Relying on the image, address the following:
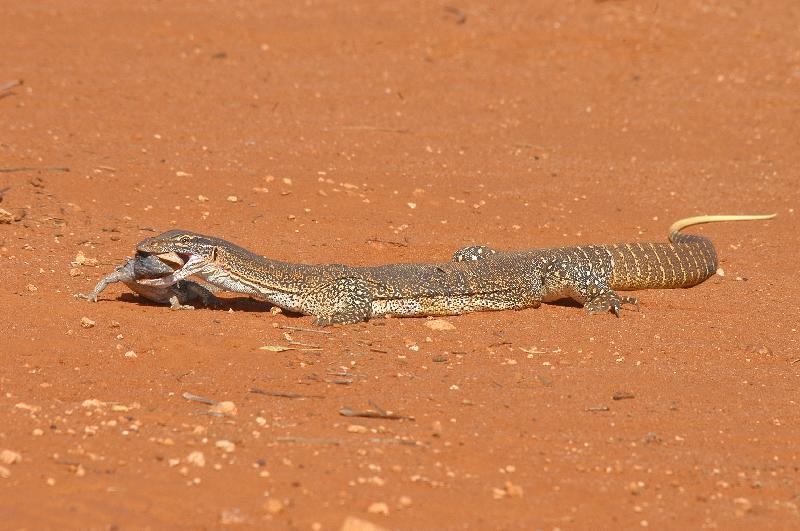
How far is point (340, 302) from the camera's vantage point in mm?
10430

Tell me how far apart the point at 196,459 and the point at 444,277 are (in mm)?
4382

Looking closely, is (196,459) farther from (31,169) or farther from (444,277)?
(31,169)

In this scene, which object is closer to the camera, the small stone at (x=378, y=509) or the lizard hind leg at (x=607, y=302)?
the small stone at (x=378, y=509)

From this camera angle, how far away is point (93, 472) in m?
6.85

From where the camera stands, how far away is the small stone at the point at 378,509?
6594 mm

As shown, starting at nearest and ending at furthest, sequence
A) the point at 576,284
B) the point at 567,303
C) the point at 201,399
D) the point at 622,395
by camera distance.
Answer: the point at 201,399 → the point at 622,395 → the point at 576,284 → the point at 567,303

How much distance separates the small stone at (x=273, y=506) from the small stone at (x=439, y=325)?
391 cm

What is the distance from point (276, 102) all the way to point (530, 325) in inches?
325

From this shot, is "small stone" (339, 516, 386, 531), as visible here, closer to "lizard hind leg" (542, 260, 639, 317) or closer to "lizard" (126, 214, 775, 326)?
"lizard" (126, 214, 775, 326)

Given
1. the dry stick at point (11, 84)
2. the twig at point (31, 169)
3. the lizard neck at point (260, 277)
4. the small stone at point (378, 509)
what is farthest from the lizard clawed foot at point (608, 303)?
the dry stick at point (11, 84)

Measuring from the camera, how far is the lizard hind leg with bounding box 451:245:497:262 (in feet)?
38.8

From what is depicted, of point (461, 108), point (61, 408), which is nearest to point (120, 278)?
point (61, 408)

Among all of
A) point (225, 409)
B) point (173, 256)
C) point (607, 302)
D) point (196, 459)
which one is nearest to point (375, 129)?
point (607, 302)

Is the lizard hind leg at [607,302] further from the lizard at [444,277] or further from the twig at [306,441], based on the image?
the twig at [306,441]
